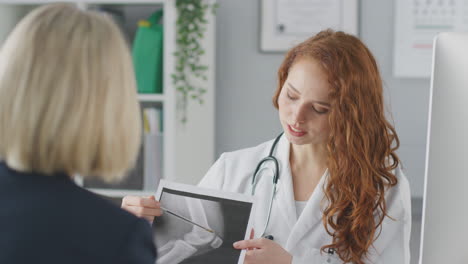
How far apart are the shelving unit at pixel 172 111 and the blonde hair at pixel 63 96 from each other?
1.53m

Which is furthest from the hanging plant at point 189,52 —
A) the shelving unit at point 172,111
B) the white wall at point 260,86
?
the white wall at point 260,86

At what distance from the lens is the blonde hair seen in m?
0.63

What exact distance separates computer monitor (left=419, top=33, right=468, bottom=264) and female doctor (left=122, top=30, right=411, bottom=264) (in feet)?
1.11

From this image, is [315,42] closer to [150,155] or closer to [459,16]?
[150,155]

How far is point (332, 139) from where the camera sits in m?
1.32

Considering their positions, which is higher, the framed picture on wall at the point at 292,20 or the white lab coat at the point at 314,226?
the framed picture on wall at the point at 292,20

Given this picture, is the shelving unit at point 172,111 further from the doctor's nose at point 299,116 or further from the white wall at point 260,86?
the doctor's nose at point 299,116

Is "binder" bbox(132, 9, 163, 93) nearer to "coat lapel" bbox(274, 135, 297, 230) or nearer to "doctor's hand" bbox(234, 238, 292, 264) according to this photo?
"coat lapel" bbox(274, 135, 297, 230)

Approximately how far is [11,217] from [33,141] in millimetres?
96

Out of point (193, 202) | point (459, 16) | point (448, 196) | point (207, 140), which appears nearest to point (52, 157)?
point (193, 202)

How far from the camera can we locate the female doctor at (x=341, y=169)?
1260 millimetres

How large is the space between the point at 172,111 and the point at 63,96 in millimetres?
1589

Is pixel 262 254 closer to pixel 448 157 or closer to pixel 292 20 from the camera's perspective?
pixel 448 157

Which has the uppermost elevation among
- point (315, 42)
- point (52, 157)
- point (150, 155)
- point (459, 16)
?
point (459, 16)
